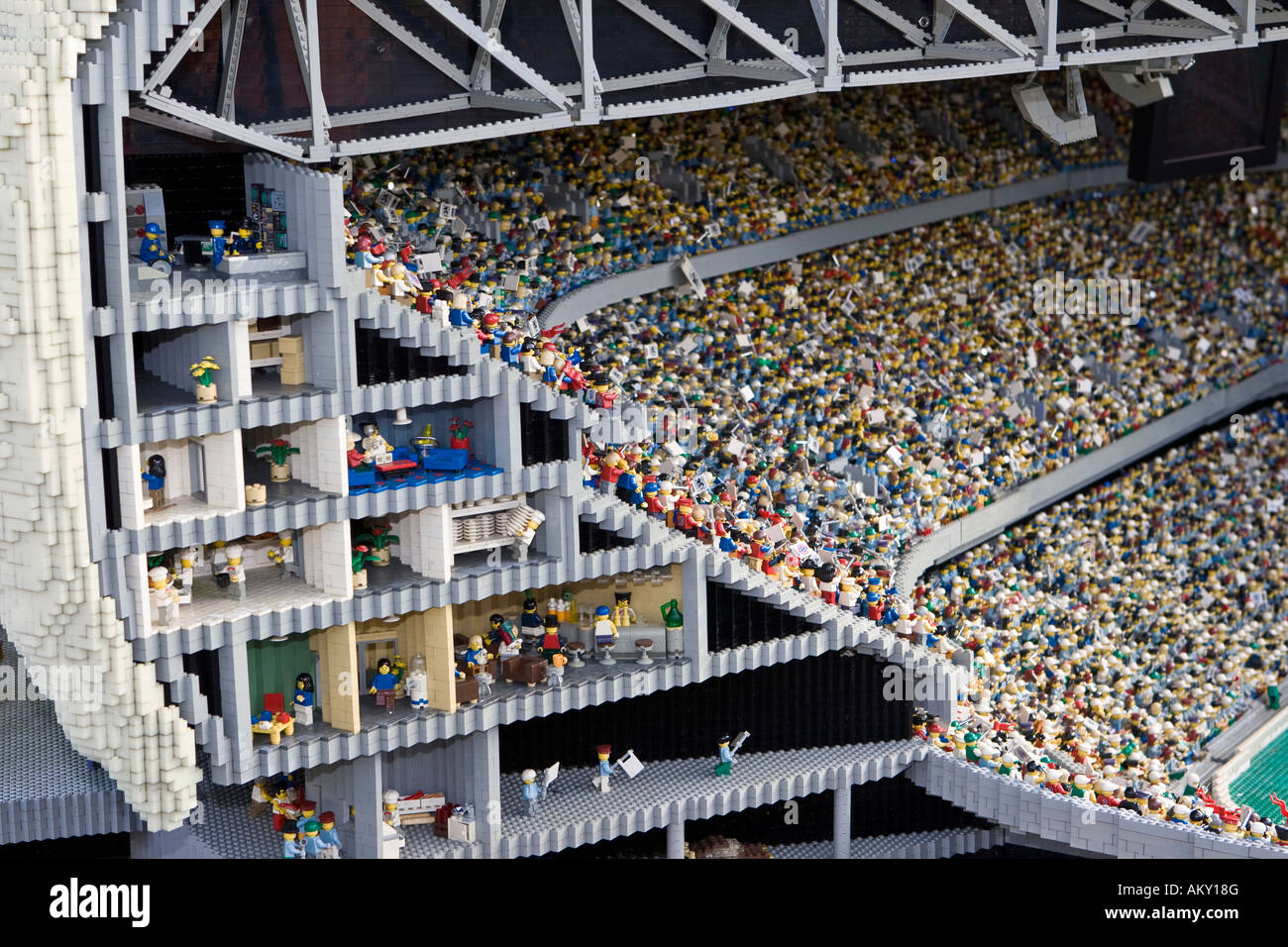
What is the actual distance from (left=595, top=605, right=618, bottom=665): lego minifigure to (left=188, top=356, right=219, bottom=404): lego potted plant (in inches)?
316

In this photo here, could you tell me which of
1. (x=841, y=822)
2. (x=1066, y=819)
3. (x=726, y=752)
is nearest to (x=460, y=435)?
(x=726, y=752)

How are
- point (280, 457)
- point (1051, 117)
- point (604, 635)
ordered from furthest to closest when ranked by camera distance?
point (1051, 117) → point (604, 635) → point (280, 457)

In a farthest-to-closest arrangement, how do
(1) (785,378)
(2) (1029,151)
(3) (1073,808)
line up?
(2) (1029,151), (1) (785,378), (3) (1073,808)

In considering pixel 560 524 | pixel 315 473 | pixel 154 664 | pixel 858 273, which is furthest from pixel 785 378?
pixel 154 664

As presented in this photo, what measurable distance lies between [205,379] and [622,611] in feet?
28.6

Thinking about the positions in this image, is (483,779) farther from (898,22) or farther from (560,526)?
(898,22)

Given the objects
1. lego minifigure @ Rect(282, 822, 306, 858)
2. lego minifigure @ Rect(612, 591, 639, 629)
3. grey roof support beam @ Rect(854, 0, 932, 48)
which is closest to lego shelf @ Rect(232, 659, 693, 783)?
lego minifigure @ Rect(612, 591, 639, 629)

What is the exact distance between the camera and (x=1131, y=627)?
44375 millimetres

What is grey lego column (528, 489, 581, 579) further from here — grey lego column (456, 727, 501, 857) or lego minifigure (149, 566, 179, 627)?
lego minifigure (149, 566, 179, 627)

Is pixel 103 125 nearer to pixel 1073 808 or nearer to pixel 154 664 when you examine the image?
pixel 154 664

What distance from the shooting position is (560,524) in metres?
31.9

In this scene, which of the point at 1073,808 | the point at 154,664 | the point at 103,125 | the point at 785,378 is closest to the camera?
the point at 103,125

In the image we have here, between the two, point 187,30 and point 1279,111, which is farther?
point 1279,111
